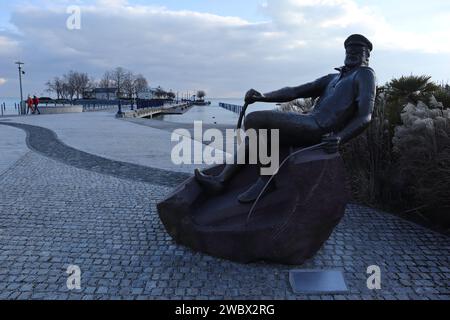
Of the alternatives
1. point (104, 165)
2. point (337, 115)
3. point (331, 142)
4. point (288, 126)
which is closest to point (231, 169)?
point (288, 126)

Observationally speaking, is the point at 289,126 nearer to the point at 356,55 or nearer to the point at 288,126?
the point at 288,126

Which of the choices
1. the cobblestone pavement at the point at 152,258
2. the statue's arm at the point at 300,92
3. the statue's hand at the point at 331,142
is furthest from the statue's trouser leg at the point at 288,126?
the cobblestone pavement at the point at 152,258

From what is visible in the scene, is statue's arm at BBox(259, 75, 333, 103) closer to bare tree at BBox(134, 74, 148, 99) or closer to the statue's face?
the statue's face

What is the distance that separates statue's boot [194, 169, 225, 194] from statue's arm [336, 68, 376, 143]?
1496mm

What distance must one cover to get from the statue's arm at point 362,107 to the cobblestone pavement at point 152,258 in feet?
4.80

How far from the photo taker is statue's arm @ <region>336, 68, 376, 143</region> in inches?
155

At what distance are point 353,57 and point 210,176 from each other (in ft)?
7.08

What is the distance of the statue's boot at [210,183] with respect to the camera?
4.47 meters

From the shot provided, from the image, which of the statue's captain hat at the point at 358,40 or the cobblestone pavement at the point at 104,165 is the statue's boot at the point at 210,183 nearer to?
the statue's captain hat at the point at 358,40

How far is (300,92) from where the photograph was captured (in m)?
4.74

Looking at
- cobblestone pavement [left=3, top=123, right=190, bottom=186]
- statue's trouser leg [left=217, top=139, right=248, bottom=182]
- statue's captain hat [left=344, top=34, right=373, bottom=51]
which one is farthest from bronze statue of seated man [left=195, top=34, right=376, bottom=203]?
cobblestone pavement [left=3, top=123, right=190, bottom=186]

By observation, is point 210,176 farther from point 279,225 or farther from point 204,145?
point 204,145

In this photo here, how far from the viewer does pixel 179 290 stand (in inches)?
139
